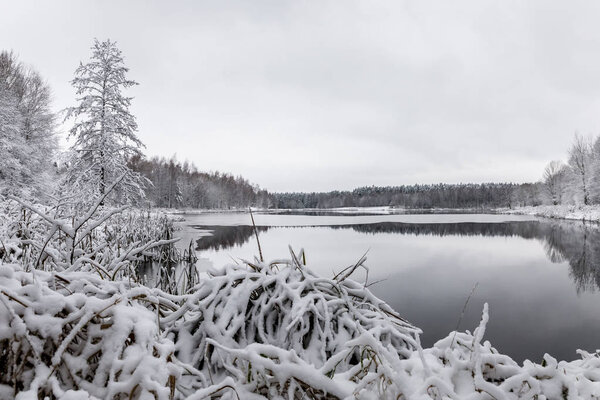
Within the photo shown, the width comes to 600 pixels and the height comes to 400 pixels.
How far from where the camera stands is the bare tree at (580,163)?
142ft

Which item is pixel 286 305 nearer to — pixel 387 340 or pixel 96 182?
pixel 387 340

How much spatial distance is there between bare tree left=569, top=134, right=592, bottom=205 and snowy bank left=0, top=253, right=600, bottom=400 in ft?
174

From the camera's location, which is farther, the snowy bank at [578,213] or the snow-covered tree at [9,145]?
the snowy bank at [578,213]

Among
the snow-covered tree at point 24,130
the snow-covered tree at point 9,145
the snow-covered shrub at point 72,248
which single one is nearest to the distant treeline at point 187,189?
the snow-covered tree at point 24,130

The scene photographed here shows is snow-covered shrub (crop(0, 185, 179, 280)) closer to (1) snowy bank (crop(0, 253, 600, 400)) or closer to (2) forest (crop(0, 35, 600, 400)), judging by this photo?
(2) forest (crop(0, 35, 600, 400))

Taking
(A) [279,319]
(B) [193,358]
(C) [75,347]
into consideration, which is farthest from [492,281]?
(C) [75,347]

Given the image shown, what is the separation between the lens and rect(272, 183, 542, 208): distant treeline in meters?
97.8

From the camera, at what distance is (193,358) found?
4.81 ft

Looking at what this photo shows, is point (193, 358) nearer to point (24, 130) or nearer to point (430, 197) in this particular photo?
point (24, 130)

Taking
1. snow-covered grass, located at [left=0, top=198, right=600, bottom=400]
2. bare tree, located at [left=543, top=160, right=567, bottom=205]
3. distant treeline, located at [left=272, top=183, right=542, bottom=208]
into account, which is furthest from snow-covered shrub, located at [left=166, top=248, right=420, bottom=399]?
distant treeline, located at [left=272, top=183, right=542, bottom=208]

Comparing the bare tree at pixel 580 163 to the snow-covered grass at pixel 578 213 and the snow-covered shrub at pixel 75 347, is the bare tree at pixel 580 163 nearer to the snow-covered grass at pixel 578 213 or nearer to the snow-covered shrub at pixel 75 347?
the snow-covered grass at pixel 578 213

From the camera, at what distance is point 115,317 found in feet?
3.03

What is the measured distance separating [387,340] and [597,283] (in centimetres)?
1321

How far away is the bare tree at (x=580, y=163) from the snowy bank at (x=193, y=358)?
53.2m
